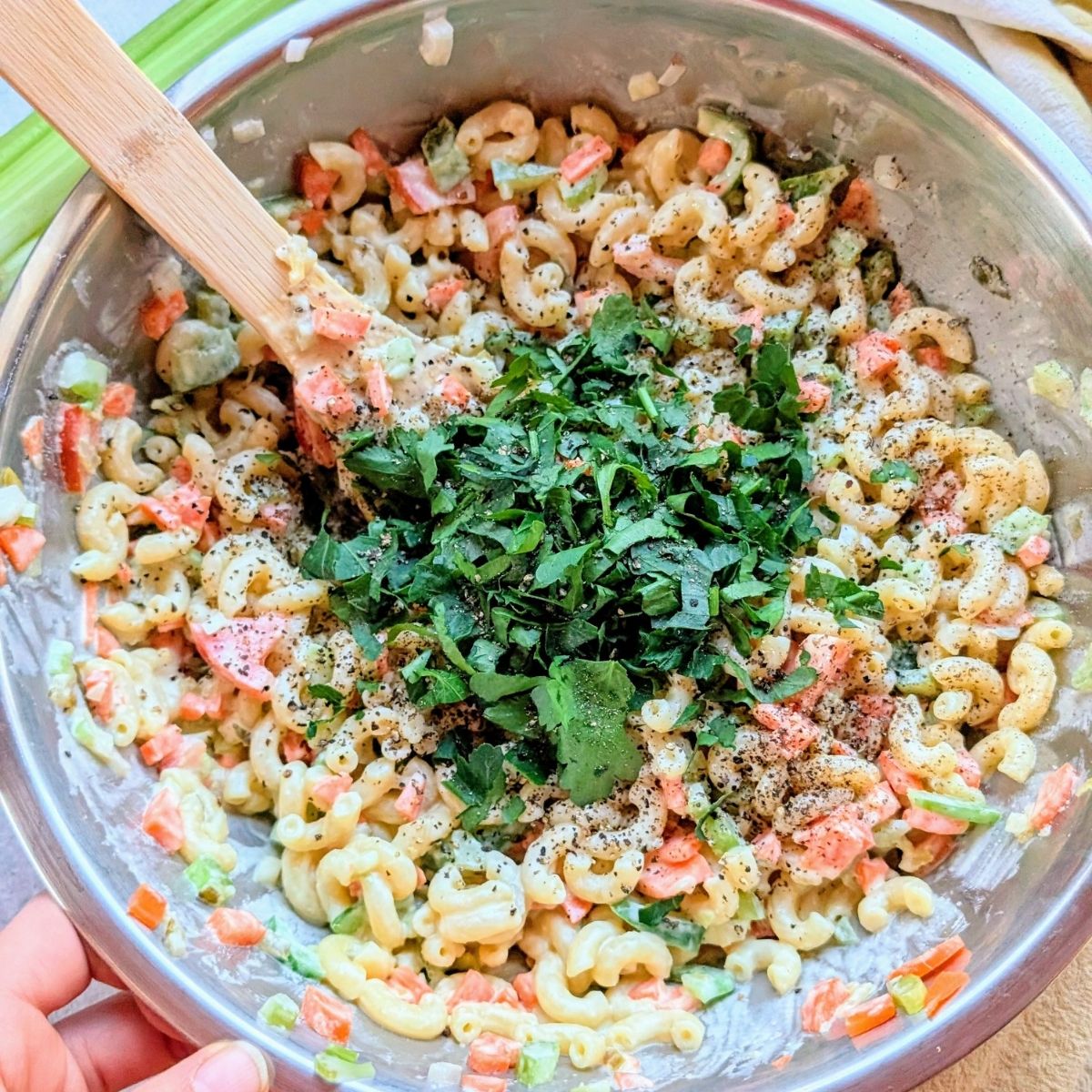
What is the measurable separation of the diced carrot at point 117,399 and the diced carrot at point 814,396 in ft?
3.65

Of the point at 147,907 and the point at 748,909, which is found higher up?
the point at 147,907

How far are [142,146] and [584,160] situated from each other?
75cm

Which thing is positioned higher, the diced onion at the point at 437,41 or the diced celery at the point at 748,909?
the diced onion at the point at 437,41

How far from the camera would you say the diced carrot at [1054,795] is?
1.60 m

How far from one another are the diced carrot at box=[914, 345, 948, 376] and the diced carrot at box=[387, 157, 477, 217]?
85 centimetres

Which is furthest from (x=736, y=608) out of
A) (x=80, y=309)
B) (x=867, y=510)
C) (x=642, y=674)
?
(x=80, y=309)

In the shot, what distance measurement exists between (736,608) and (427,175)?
94 cm

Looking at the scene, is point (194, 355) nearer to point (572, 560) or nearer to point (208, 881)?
point (572, 560)

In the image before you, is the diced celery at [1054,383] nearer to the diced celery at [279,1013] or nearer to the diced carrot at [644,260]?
the diced carrot at [644,260]

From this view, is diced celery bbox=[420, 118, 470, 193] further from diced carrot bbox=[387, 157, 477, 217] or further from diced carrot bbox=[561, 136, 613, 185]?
diced carrot bbox=[561, 136, 613, 185]

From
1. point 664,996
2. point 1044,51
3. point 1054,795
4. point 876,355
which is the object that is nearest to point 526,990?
point 664,996

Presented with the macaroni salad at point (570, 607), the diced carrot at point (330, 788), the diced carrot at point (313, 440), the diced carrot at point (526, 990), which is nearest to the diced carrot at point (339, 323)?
the macaroni salad at point (570, 607)

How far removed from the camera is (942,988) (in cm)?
155

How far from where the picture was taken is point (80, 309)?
5.59 ft
